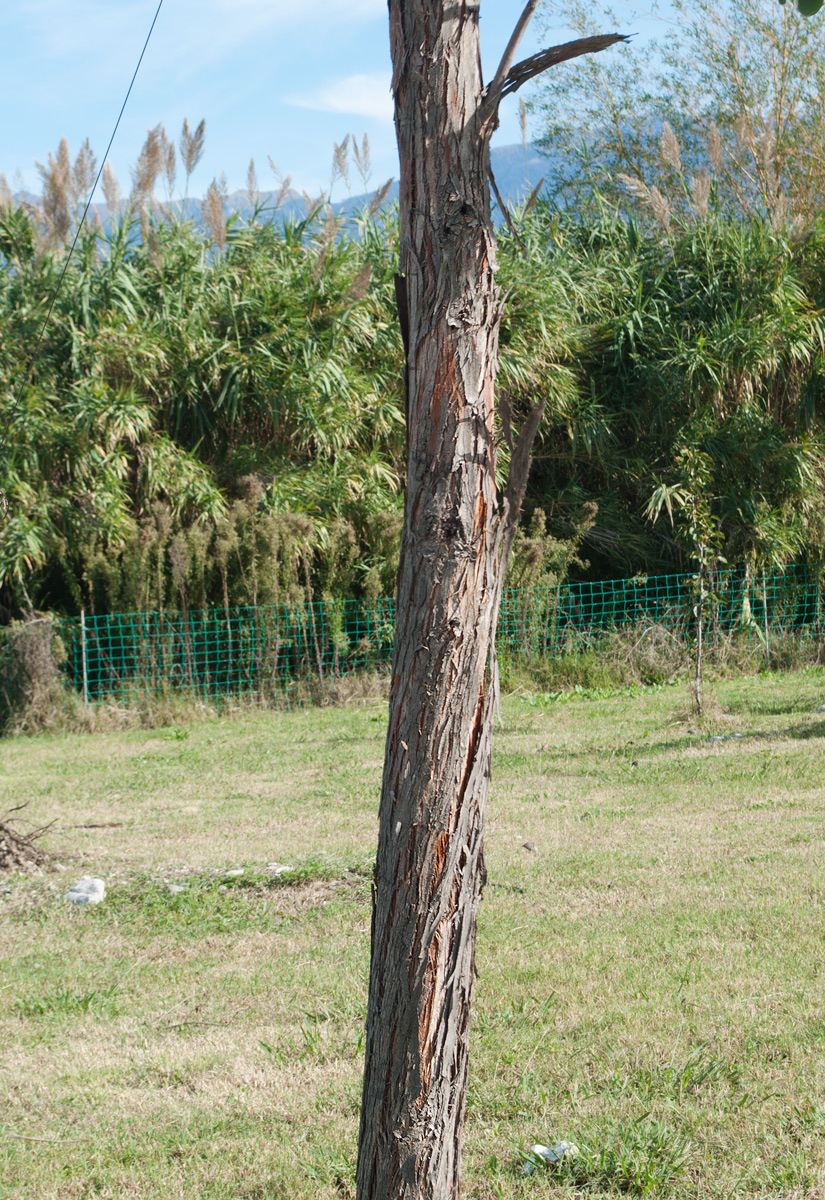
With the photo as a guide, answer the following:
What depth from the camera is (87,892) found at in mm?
5047

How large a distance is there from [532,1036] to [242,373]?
8.14m

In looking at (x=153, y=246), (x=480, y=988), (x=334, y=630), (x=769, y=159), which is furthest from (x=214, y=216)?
(x=480, y=988)

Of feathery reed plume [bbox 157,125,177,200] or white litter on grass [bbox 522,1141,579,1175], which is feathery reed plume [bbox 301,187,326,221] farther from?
white litter on grass [bbox 522,1141,579,1175]

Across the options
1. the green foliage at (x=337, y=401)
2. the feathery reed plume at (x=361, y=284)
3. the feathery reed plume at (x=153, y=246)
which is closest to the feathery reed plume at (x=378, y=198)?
the green foliage at (x=337, y=401)

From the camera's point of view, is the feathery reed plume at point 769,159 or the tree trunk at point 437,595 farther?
the feathery reed plume at point 769,159

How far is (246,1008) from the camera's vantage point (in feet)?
12.3

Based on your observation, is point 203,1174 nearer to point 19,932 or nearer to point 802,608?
point 19,932

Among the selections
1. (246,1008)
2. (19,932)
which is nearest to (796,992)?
(246,1008)

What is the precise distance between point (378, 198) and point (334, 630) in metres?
4.60

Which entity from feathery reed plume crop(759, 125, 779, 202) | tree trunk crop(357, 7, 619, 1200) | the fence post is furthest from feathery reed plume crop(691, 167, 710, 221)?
tree trunk crop(357, 7, 619, 1200)

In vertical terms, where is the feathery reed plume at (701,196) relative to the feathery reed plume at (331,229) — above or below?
above

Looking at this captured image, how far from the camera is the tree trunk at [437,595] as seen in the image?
202 cm

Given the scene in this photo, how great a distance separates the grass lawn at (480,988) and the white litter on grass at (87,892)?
8 cm

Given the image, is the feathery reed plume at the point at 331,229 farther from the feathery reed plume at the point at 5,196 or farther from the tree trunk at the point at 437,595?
the tree trunk at the point at 437,595
